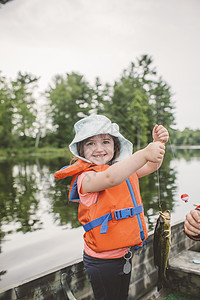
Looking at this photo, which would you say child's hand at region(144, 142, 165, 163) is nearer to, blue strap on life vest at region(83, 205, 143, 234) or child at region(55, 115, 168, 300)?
child at region(55, 115, 168, 300)

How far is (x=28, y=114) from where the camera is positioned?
44844 millimetres

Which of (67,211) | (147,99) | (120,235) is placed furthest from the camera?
(67,211)

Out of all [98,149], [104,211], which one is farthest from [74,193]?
[98,149]

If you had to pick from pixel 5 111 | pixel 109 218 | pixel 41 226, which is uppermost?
pixel 5 111

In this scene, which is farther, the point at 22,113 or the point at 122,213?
the point at 22,113

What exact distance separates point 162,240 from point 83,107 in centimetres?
1195

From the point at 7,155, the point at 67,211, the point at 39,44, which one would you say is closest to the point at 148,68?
the point at 39,44

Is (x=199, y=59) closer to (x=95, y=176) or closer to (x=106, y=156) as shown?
(x=106, y=156)

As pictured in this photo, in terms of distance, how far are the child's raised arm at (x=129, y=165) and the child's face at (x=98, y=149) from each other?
0.28 m

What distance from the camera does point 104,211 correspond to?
1.73 meters

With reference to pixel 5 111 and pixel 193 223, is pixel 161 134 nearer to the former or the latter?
pixel 193 223

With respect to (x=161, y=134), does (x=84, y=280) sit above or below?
below

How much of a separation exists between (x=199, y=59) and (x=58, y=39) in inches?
287

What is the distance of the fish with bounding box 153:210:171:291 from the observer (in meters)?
1.85
